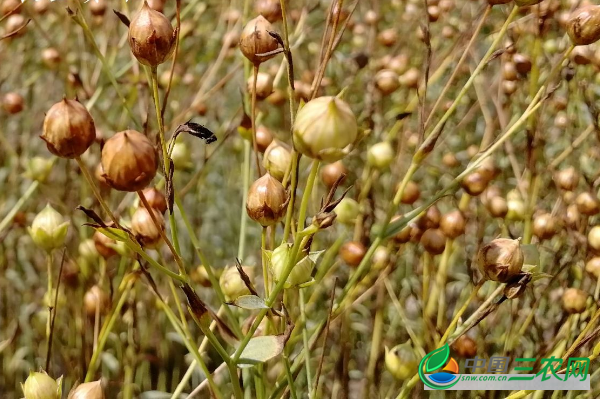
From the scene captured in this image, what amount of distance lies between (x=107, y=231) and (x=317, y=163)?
0.16m

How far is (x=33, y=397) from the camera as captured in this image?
488 mm

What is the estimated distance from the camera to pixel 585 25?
0.54m

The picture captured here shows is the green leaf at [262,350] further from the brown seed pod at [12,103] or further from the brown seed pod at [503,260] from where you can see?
the brown seed pod at [12,103]

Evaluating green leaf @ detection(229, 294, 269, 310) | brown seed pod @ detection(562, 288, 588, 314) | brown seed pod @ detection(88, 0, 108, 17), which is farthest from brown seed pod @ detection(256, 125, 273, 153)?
brown seed pod @ detection(88, 0, 108, 17)

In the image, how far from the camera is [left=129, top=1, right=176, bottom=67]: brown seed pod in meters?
0.43

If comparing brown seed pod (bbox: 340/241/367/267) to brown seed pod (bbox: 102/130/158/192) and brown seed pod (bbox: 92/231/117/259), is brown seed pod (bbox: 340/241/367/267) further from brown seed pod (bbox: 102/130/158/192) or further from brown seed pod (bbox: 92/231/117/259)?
brown seed pod (bbox: 102/130/158/192)

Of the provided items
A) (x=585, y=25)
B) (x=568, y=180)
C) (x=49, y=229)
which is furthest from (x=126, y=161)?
(x=568, y=180)

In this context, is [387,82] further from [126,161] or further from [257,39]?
[126,161]

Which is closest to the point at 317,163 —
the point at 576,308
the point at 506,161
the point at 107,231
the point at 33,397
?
the point at 107,231

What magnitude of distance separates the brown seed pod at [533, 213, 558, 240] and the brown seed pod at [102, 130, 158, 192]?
23.2 inches

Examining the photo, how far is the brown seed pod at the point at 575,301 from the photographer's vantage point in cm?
69

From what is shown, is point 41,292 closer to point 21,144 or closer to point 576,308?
point 21,144

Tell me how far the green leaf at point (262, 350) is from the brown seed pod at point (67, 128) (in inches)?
8.3

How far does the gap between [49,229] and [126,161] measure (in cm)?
32
